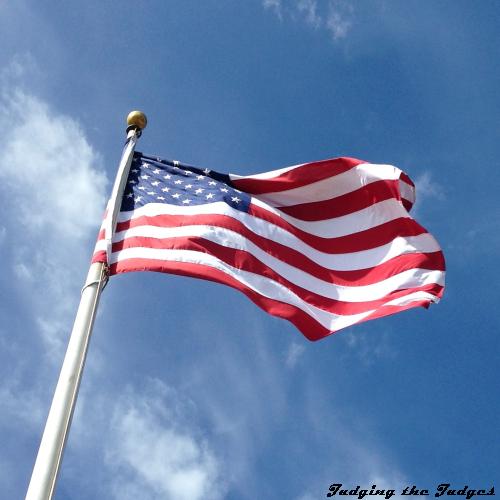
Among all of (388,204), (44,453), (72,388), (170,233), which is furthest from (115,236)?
(388,204)

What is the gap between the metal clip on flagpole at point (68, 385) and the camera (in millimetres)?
7559

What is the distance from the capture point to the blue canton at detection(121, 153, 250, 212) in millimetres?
11945

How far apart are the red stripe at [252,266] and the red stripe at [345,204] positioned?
5.86ft

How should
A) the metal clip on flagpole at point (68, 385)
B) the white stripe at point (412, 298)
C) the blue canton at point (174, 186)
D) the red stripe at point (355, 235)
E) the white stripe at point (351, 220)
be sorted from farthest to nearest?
1. the white stripe at point (351, 220)
2. the red stripe at point (355, 235)
3. the blue canton at point (174, 186)
4. the white stripe at point (412, 298)
5. the metal clip on flagpole at point (68, 385)

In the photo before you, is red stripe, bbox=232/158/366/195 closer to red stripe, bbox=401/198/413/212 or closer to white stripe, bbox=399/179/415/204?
white stripe, bbox=399/179/415/204

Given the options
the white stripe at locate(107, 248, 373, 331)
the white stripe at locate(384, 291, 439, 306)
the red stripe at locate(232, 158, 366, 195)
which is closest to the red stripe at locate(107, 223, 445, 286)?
the white stripe at locate(384, 291, 439, 306)

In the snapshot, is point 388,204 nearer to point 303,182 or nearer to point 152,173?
point 303,182

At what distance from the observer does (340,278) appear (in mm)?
12586

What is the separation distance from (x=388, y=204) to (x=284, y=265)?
2304 mm

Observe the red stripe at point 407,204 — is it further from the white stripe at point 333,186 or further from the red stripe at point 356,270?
the red stripe at point 356,270

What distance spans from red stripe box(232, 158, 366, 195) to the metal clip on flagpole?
2869mm

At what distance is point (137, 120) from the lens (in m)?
12.9

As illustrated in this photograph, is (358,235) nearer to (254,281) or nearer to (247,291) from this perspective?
(254,281)

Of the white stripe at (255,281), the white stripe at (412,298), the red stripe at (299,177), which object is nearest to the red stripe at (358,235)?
the red stripe at (299,177)
